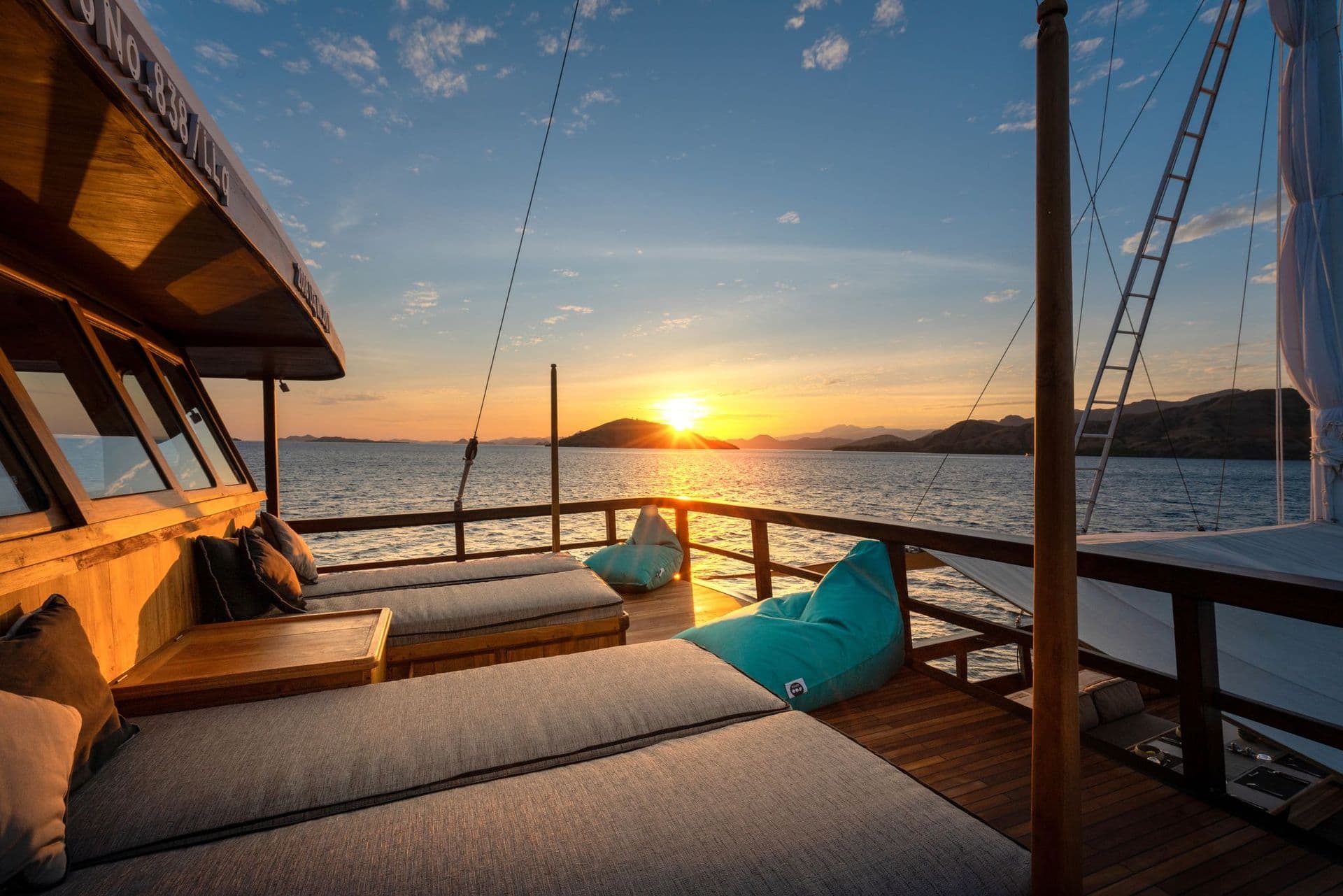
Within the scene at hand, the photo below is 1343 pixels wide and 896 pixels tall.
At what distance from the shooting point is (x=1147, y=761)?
6.20ft

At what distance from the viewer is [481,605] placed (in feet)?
9.67

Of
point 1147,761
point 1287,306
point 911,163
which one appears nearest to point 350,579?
point 1147,761

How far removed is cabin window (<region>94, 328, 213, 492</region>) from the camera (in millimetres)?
2539

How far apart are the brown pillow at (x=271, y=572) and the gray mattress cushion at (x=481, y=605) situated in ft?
0.37

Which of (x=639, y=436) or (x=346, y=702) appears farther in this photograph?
(x=639, y=436)

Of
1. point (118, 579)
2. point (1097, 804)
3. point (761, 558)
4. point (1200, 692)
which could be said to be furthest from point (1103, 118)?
point (118, 579)

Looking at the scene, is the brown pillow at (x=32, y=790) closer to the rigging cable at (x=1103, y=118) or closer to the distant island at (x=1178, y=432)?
the distant island at (x=1178, y=432)

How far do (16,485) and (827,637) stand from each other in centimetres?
262

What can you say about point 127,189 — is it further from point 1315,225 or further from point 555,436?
point 1315,225

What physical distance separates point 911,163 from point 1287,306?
352 centimetres

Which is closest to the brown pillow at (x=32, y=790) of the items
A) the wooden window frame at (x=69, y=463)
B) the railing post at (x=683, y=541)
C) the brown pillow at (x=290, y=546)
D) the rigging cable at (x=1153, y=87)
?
the wooden window frame at (x=69, y=463)

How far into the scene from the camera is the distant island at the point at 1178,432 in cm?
695

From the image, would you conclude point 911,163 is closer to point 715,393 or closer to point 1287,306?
point 1287,306

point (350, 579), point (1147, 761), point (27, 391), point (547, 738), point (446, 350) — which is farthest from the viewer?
point (446, 350)
